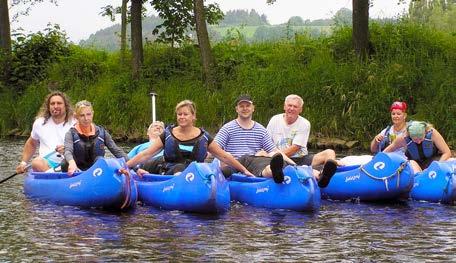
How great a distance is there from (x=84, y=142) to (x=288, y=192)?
228 centimetres

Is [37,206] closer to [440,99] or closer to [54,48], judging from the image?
[440,99]

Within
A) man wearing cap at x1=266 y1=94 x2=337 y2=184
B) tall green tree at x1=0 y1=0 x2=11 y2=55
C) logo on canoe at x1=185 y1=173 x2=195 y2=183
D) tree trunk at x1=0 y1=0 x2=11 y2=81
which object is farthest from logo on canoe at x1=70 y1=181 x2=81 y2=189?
tall green tree at x1=0 y1=0 x2=11 y2=55

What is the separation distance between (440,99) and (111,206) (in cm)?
992

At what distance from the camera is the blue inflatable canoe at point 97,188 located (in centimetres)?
912

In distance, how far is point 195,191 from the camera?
903 cm

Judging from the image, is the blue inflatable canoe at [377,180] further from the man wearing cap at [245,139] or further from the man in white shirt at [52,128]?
the man in white shirt at [52,128]

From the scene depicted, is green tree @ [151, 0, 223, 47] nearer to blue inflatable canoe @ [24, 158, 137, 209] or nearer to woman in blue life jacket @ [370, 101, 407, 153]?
woman in blue life jacket @ [370, 101, 407, 153]

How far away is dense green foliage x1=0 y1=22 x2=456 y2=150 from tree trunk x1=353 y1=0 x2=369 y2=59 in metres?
0.21

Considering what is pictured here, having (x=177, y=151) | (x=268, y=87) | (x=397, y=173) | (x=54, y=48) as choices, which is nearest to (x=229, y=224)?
(x=177, y=151)

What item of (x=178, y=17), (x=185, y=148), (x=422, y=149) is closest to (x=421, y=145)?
(x=422, y=149)

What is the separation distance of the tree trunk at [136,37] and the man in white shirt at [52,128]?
36.7ft

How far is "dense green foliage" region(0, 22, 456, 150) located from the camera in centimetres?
1789

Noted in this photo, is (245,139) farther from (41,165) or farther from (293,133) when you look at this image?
(41,165)

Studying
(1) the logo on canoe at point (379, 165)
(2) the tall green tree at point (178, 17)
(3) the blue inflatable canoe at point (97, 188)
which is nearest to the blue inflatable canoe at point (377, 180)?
(1) the logo on canoe at point (379, 165)
